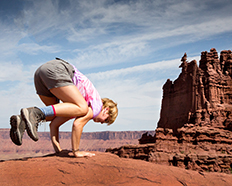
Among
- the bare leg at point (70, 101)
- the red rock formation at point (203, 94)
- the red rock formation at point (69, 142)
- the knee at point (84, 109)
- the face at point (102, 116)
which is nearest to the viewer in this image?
the bare leg at point (70, 101)

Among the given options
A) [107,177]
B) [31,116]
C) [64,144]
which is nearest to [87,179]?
[107,177]

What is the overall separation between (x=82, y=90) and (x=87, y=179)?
2016mm

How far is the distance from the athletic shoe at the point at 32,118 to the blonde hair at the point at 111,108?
5.16 ft

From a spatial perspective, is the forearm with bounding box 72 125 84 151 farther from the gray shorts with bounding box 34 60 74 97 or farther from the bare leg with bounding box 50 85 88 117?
the gray shorts with bounding box 34 60 74 97

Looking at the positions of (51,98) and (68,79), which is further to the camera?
(51,98)

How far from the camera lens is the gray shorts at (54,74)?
534 centimetres

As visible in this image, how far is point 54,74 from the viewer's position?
17.6ft

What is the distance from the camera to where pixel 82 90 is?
576 centimetres

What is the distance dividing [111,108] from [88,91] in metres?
0.71

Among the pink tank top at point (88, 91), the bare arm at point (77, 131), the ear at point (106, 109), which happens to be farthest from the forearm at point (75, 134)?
the ear at point (106, 109)

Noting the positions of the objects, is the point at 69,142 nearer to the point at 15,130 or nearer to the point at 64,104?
the point at 64,104

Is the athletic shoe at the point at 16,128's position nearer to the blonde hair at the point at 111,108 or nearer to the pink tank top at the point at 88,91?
the pink tank top at the point at 88,91

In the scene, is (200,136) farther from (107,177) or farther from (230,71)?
(107,177)

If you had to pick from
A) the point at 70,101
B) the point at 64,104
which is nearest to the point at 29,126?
the point at 64,104
